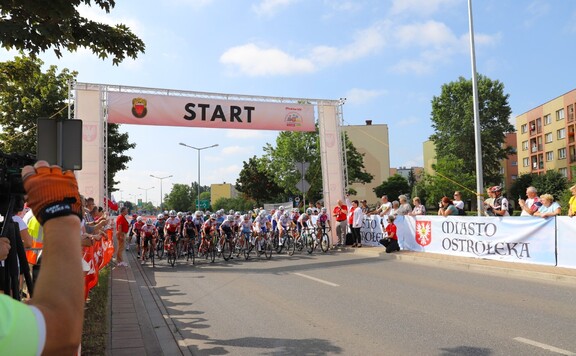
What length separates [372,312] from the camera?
7.40 meters

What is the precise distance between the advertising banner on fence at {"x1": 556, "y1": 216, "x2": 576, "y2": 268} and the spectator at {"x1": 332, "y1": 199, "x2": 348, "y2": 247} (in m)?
9.47

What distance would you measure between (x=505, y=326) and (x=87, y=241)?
Answer: 5563 millimetres

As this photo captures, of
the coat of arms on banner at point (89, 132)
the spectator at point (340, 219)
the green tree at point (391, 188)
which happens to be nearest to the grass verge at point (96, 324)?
the coat of arms on banner at point (89, 132)

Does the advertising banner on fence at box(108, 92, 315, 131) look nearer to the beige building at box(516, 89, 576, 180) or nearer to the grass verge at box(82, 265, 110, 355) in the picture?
the grass verge at box(82, 265, 110, 355)

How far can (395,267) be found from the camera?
1290cm

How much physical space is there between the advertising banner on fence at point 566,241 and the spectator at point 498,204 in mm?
1924

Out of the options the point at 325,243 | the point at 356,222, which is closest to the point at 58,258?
the point at 325,243

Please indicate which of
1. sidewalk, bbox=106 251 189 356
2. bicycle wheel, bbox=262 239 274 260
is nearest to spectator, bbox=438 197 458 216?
bicycle wheel, bbox=262 239 274 260

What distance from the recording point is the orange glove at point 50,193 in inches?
54.8

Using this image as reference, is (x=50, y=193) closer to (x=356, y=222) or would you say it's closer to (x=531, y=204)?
(x=531, y=204)

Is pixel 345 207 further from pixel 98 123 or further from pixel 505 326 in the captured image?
pixel 505 326

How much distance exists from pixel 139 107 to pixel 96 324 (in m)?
12.1

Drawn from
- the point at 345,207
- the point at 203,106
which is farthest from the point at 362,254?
the point at 203,106

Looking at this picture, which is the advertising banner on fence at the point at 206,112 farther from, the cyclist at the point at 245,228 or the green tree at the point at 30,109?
the green tree at the point at 30,109
